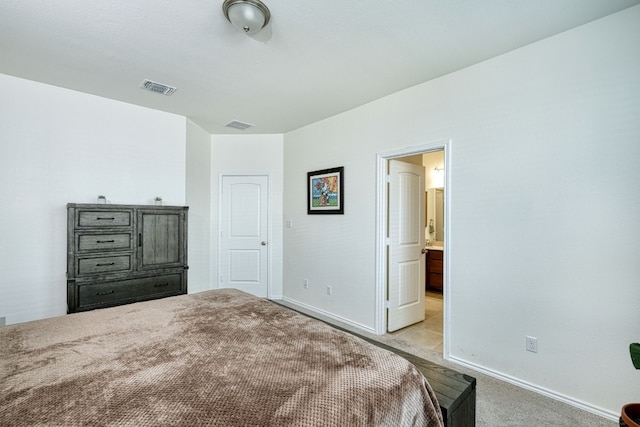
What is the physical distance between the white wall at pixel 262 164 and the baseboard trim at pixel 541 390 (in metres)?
2.80

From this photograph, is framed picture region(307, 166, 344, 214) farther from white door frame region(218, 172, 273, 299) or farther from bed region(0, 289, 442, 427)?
bed region(0, 289, 442, 427)

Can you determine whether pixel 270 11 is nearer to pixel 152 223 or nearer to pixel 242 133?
pixel 152 223

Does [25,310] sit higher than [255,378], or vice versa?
[255,378]

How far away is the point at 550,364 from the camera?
7.13 ft

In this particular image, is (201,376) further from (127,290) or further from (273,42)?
(127,290)

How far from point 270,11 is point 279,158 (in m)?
2.91

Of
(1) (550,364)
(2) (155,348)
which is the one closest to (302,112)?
(2) (155,348)

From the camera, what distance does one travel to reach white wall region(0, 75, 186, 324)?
2.88 m

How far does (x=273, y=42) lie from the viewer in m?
2.26

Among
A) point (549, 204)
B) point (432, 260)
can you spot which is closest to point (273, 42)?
point (549, 204)

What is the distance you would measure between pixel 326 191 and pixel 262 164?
1.35 m

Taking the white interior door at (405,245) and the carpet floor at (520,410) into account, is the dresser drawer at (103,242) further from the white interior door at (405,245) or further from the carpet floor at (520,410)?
the carpet floor at (520,410)

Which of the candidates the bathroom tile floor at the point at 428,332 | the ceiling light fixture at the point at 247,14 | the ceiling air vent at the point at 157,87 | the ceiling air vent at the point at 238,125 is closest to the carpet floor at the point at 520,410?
the bathroom tile floor at the point at 428,332

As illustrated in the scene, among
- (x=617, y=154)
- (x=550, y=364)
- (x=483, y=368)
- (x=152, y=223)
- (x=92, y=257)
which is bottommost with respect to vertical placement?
(x=483, y=368)
